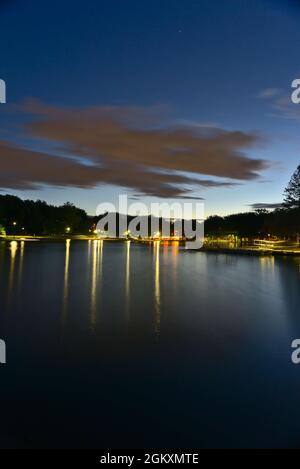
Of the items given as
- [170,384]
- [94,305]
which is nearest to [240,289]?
[94,305]

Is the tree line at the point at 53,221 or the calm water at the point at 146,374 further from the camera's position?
the tree line at the point at 53,221

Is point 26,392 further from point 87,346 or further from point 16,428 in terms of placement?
point 87,346

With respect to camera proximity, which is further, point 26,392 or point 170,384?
point 170,384

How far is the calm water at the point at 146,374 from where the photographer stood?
4352mm

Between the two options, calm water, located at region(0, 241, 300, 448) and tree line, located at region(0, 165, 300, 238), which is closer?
calm water, located at region(0, 241, 300, 448)

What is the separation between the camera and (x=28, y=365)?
6.29 meters

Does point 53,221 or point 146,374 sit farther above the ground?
point 53,221

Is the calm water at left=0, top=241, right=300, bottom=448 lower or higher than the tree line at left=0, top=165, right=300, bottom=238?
lower

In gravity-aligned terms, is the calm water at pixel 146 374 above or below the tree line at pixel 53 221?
below

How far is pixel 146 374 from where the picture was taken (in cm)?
600

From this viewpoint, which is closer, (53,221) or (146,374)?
(146,374)

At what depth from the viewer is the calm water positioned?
4.35 meters
